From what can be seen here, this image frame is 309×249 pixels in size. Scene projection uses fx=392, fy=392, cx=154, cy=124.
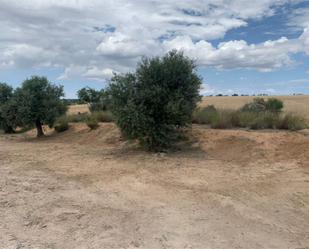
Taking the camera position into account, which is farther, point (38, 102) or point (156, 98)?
point (38, 102)

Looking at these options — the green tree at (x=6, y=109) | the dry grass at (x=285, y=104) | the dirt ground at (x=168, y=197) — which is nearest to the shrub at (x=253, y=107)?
the dry grass at (x=285, y=104)

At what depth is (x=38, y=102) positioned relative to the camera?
2464cm

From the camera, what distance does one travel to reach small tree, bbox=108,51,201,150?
1505cm

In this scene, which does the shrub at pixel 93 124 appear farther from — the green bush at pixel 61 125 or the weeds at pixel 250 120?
the weeds at pixel 250 120

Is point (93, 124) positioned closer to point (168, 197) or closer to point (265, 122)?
point (265, 122)

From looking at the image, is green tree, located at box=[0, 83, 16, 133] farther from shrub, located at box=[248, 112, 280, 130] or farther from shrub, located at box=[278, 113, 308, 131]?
shrub, located at box=[278, 113, 308, 131]

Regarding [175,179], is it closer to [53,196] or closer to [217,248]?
[53,196]

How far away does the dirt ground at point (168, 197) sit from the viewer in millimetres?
6293

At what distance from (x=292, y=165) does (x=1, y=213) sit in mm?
7961

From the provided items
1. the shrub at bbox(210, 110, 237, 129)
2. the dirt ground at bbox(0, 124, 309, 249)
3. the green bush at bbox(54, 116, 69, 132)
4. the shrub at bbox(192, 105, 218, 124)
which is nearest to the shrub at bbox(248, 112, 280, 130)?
the shrub at bbox(210, 110, 237, 129)

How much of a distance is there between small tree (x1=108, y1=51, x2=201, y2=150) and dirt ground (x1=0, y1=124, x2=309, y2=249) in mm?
891

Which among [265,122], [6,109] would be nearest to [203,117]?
[265,122]

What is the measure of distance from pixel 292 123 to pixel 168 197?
8833 millimetres

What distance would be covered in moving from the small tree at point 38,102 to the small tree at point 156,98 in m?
9.97
